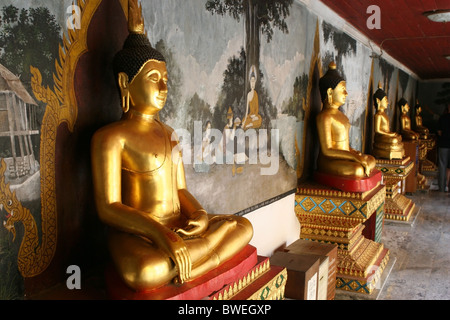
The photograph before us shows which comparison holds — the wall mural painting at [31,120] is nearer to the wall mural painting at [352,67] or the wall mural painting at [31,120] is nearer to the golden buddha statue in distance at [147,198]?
the golden buddha statue in distance at [147,198]

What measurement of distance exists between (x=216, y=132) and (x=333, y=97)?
6.20 ft

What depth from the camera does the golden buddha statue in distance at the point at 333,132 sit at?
A: 13.8ft

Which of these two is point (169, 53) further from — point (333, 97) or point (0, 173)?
point (333, 97)

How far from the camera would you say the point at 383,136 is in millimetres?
6707

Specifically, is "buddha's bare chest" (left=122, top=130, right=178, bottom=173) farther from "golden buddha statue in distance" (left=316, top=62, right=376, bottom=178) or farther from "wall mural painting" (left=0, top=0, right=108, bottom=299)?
"golden buddha statue in distance" (left=316, top=62, right=376, bottom=178)

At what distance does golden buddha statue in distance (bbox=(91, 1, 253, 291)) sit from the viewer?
5.53 feet

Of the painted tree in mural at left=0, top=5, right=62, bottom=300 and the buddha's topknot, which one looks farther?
the buddha's topknot

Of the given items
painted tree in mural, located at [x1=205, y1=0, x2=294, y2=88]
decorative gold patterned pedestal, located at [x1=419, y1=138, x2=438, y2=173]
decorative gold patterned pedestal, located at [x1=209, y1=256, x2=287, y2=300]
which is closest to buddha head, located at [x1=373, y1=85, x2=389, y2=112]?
painted tree in mural, located at [x1=205, y1=0, x2=294, y2=88]

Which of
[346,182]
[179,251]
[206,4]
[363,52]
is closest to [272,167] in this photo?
[346,182]

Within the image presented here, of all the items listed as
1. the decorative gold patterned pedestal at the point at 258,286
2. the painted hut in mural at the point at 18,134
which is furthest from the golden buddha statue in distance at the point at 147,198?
the painted hut in mural at the point at 18,134

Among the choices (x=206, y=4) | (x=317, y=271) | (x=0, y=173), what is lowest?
(x=317, y=271)

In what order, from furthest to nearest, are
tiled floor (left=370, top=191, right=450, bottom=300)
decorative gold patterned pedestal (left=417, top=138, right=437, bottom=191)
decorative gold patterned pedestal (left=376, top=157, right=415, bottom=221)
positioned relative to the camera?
decorative gold patterned pedestal (left=417, top=138, right=437, bottom=191) → decorative gold patterned pedestal (left=376, top=157, right=415, bottom=221) → tiled floor (left=370, top=191, right=450, bottom=300)

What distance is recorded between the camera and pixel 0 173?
1.60 meters

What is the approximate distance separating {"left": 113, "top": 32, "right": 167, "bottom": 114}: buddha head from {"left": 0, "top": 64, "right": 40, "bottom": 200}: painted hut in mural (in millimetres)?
381
